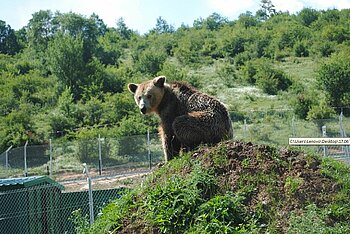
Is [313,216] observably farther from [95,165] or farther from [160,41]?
[160,41]

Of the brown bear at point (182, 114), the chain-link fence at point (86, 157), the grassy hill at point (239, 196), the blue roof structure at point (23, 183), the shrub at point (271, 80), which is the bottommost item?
the chain-link fence at point (86, 157)

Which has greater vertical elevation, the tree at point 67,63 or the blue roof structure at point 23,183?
the tree at point 67,63

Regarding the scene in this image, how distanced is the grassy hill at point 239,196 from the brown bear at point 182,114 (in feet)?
2.66

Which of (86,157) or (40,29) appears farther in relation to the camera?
(40,29)

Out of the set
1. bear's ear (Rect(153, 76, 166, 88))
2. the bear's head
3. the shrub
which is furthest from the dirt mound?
the shrub

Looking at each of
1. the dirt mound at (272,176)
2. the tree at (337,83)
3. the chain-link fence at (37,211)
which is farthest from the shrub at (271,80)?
the dirt mound at (272,176)

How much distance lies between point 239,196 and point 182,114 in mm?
2462

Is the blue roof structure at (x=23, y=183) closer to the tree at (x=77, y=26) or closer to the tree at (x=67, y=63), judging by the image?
the tree at (x=67, y=63)

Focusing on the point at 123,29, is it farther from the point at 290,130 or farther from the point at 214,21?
the point at 290,130

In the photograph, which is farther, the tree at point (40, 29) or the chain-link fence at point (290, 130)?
the tree at point (40, 29)

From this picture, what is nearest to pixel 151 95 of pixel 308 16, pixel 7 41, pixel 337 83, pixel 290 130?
pixel 290 130

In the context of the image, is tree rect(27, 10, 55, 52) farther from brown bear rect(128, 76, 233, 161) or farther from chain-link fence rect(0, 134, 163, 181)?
Answer: brown bear rect(128, 76, 233, 161)

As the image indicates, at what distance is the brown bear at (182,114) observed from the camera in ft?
29.9

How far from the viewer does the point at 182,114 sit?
945 cm
